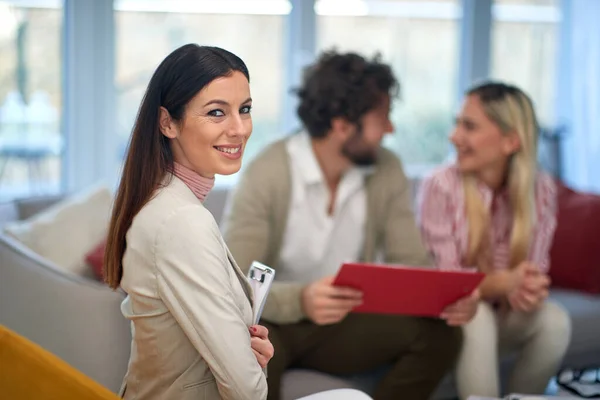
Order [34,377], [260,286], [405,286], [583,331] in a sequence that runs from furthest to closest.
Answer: [583,331] < [405,286] < [260,286] < [34,377]

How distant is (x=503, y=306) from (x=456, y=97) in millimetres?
1977

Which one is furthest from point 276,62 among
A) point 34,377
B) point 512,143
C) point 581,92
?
point 34,377

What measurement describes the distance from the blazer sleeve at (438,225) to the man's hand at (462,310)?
12.4 inches

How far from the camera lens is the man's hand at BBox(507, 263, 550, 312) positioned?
2.40 meters

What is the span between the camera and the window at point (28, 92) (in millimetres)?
3447

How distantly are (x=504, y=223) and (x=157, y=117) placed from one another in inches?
63.6

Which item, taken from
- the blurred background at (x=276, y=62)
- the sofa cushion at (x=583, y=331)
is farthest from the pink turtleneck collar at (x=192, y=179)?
the sofa cushion at (x=583, y=331)

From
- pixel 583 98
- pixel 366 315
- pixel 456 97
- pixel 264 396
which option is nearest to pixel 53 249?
pixel 366 315

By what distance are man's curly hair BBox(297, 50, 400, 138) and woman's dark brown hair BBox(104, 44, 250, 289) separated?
3.84ft

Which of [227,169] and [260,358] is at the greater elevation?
[227,169]

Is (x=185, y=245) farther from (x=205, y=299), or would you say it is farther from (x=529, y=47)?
(x=529, y=47)

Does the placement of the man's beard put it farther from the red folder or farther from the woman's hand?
the woman's hand

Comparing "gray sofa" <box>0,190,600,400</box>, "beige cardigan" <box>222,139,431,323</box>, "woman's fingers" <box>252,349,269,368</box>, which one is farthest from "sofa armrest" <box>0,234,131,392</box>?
"woman's fingers" <box>252,349,269,368</box>

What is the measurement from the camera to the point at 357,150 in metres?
2.37
